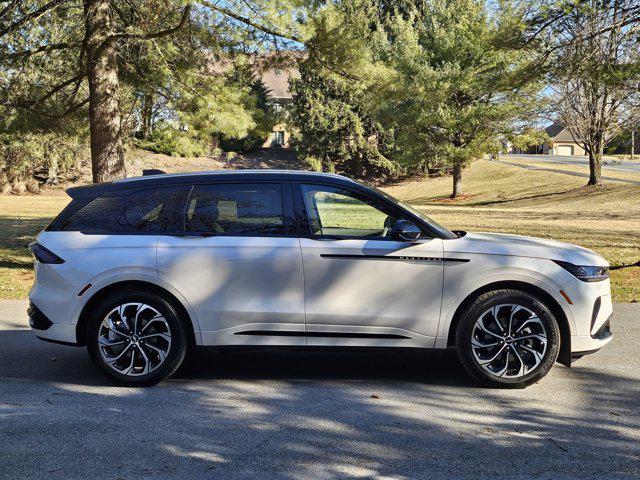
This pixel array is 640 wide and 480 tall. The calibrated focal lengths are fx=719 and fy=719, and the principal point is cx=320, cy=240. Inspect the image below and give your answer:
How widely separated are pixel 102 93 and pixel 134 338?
811cm

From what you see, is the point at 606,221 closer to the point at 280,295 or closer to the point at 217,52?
the point at 217,52

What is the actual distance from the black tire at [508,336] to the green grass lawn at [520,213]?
4.97 meters

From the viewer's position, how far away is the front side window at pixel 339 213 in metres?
5.90

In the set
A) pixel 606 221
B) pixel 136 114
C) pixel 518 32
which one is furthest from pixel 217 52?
pixel 606 221

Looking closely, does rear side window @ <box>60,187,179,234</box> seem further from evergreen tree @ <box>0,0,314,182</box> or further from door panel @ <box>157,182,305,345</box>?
evergreen tree @ <box>0,0,314,182</box>

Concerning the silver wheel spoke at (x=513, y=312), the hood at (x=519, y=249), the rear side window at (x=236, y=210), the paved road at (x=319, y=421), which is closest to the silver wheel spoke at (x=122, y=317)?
the paved road at (x=319, y=421)

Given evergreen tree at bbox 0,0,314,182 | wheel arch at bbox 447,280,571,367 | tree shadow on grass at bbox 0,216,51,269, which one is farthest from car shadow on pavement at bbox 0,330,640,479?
tree shadow on grass at bbox 0,216,51,269

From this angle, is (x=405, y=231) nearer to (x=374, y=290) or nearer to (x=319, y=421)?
(x=374, y=290)

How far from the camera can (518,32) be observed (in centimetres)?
1208

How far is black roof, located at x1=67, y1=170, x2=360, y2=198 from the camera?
602 centimetres

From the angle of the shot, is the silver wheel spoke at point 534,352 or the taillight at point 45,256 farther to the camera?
the taillight at point 45,256

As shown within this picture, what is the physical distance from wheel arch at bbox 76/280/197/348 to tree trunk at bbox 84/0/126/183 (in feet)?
24.1

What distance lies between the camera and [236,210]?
5.97m

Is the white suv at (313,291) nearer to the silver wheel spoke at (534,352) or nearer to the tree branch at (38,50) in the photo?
the silver wheel spoke at (534,352)
